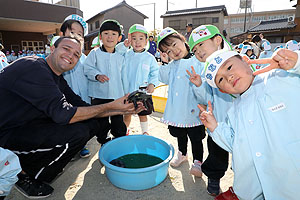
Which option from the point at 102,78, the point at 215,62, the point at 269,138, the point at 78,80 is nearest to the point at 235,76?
the point at 215,62

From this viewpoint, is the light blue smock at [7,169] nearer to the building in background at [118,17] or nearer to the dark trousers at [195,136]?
the dark trousers at [195,136]

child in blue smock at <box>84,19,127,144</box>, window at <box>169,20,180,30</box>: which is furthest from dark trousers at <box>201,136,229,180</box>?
window at <box>169,20,180,30</box>

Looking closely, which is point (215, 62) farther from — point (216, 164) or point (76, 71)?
point (76, 71)

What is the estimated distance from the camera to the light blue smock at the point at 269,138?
1184mm

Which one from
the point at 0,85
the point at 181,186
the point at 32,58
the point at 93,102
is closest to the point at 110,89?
the point at 93,102

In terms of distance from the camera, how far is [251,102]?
131cm

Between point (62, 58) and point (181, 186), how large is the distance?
168cm

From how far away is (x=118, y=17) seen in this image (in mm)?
22438

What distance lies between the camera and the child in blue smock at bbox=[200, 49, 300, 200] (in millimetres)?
1182

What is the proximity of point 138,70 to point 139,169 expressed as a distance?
5.03ft

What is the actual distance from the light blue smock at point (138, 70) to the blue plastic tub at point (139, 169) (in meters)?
0.86

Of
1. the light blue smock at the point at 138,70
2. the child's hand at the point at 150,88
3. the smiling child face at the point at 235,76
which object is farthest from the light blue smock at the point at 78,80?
the smiling child face at the point at 235,76

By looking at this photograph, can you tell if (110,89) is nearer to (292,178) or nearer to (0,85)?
(0,85)

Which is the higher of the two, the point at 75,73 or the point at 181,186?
the point at 75,73
